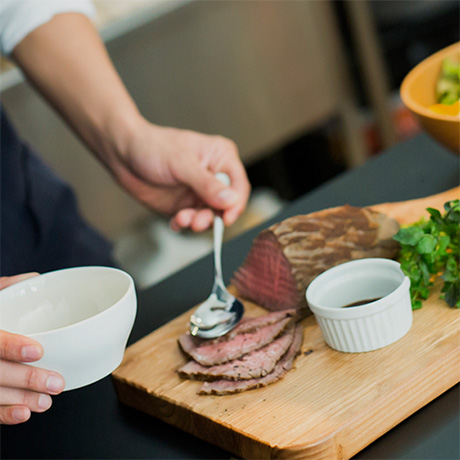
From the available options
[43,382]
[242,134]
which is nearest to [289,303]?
[43,382]

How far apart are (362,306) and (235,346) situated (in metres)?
0.20

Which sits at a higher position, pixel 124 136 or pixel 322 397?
pixel 124 136

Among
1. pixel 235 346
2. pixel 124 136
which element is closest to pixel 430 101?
pixel 124 136

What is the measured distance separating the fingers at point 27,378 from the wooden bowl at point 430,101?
805mm

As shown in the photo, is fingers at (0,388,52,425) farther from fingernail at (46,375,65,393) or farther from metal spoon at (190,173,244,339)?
metal spoon at (190,173,244,339)

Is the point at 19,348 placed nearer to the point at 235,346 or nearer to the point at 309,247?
the point at 235,346

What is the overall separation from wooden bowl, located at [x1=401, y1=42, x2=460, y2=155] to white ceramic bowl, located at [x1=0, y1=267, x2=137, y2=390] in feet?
2.17

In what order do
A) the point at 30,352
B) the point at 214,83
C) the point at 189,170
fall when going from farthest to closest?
1. the point at 214,83
2. the point at 189,170
3. the point at 30,352

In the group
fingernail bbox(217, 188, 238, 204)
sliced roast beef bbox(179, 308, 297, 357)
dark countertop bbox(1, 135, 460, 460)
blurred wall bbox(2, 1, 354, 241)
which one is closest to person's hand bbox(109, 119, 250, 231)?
fingernail bbox(217, 188, 238, 204)

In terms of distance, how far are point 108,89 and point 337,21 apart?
225cm

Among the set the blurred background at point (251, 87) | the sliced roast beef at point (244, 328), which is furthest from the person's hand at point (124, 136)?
the blurred background at point (251, 87)

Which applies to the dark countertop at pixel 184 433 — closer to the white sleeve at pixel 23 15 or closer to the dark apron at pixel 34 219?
the dark apron at pixel 34 219

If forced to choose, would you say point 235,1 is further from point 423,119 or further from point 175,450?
point 175,450

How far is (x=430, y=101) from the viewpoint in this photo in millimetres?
1448
